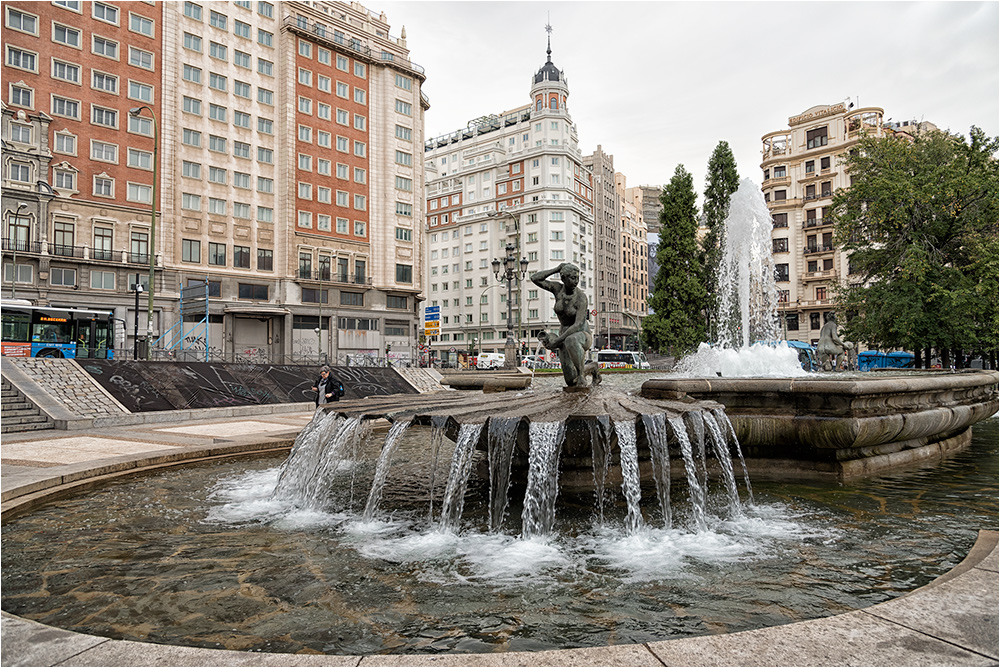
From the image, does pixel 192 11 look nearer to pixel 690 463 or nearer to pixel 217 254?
pixel 217 254

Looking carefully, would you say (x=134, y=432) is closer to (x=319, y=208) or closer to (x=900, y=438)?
(x=900, y=438)

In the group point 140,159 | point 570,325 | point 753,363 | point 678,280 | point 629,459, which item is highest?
point 140,159

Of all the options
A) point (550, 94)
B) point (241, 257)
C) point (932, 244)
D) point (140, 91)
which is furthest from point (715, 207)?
point (550, 94)

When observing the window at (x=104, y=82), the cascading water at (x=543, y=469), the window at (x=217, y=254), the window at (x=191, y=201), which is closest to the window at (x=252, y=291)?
the window at (x=217, y=254)

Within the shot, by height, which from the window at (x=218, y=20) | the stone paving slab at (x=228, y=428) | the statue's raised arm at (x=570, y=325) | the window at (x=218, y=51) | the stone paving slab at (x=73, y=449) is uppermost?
the window at (x=218, y=20)

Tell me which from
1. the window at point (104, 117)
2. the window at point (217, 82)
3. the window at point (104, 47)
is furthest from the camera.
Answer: the window at point (217, 82)

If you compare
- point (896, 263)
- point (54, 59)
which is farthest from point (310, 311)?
point (896, 263)

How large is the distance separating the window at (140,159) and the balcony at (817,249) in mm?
60295

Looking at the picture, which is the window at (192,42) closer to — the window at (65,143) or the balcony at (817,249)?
the window at (65,143)

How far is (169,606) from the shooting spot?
384 centimetres

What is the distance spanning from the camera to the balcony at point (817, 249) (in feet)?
197

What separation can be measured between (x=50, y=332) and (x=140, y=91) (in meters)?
24.2

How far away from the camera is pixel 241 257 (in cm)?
4431

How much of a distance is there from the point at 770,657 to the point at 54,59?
49.9m
